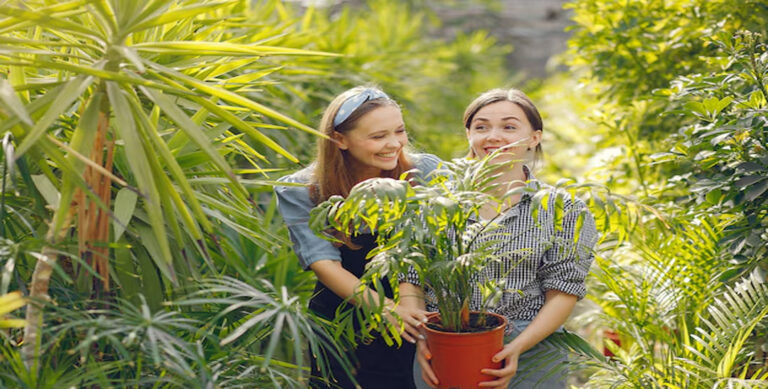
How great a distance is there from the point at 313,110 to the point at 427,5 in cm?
785

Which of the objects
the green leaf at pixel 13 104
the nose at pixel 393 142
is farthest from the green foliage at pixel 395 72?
the green leaf at pixel 13 104

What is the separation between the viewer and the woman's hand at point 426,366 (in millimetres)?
1867

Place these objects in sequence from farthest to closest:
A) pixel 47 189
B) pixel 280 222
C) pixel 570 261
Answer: pixel 280 222
pixel 570 261
pixel 47 189

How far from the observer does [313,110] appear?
4.55 meters

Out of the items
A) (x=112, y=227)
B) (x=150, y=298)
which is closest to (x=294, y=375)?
(x=150, y=298)

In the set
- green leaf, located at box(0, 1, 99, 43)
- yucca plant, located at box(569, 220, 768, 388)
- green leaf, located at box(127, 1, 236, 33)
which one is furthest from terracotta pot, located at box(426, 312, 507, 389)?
green leaf, located at box(0, 1, 99, 43)

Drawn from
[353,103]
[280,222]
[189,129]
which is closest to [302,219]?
[353,103]

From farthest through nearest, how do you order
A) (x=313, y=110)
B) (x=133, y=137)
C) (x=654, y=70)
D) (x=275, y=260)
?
1. (x=313, y=110)
2. (x=654, y=70)
3. (x=275, y=260)
4. (x=133, y=137)

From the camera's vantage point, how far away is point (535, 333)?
1.95 m

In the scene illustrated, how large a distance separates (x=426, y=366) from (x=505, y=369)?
0.64 feet

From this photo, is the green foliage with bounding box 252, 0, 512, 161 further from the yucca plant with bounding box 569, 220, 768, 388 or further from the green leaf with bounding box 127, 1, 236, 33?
the green leaf with bounding box 127, 1, 236, 33

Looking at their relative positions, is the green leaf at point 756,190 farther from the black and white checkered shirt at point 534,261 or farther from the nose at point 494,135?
the nose at point 494,135

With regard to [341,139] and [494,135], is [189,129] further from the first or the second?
[494,135]

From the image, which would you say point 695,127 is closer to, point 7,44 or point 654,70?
point 654,70
